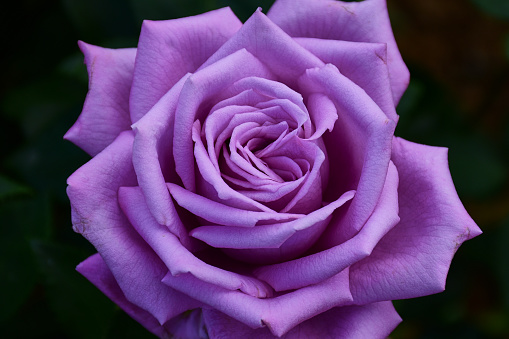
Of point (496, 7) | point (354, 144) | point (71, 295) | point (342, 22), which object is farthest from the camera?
point (496, 7)

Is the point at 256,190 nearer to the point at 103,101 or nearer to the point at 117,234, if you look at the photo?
the point at 117,234

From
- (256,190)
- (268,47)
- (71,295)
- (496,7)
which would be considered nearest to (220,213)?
(256,190)

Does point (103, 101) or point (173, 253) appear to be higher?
point (103, 101)

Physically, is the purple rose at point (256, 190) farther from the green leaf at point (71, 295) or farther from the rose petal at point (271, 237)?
the green leaf at point (71, 295)

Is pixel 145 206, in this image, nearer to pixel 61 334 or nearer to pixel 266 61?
pixel 266 61

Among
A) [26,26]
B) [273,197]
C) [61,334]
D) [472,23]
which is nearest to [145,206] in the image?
[273,197]

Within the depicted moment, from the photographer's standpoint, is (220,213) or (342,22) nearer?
(220,213)

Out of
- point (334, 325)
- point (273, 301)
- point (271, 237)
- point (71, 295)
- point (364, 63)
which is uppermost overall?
point (364, 63)
